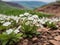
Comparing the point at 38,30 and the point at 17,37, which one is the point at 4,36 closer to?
the point at 17,37

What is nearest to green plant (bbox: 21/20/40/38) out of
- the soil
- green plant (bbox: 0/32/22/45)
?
the soil

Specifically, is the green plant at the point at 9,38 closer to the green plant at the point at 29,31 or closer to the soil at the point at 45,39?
the soil at the point at 45,39

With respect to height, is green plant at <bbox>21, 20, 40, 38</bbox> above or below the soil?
above

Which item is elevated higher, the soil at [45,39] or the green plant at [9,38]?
→ the green plant at [9,38]

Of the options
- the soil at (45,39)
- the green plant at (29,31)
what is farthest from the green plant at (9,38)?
the green plant at (29,31)

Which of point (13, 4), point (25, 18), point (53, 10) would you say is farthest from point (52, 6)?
point (25, 18)

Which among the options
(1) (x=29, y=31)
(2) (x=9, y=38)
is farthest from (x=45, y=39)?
(2) (x=9, y=38)

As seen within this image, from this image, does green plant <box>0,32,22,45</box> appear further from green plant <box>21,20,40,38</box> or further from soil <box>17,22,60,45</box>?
green plant <box>21,20,40,38</box>

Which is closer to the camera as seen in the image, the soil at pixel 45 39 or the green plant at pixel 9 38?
the green plant at pixel 9 38
